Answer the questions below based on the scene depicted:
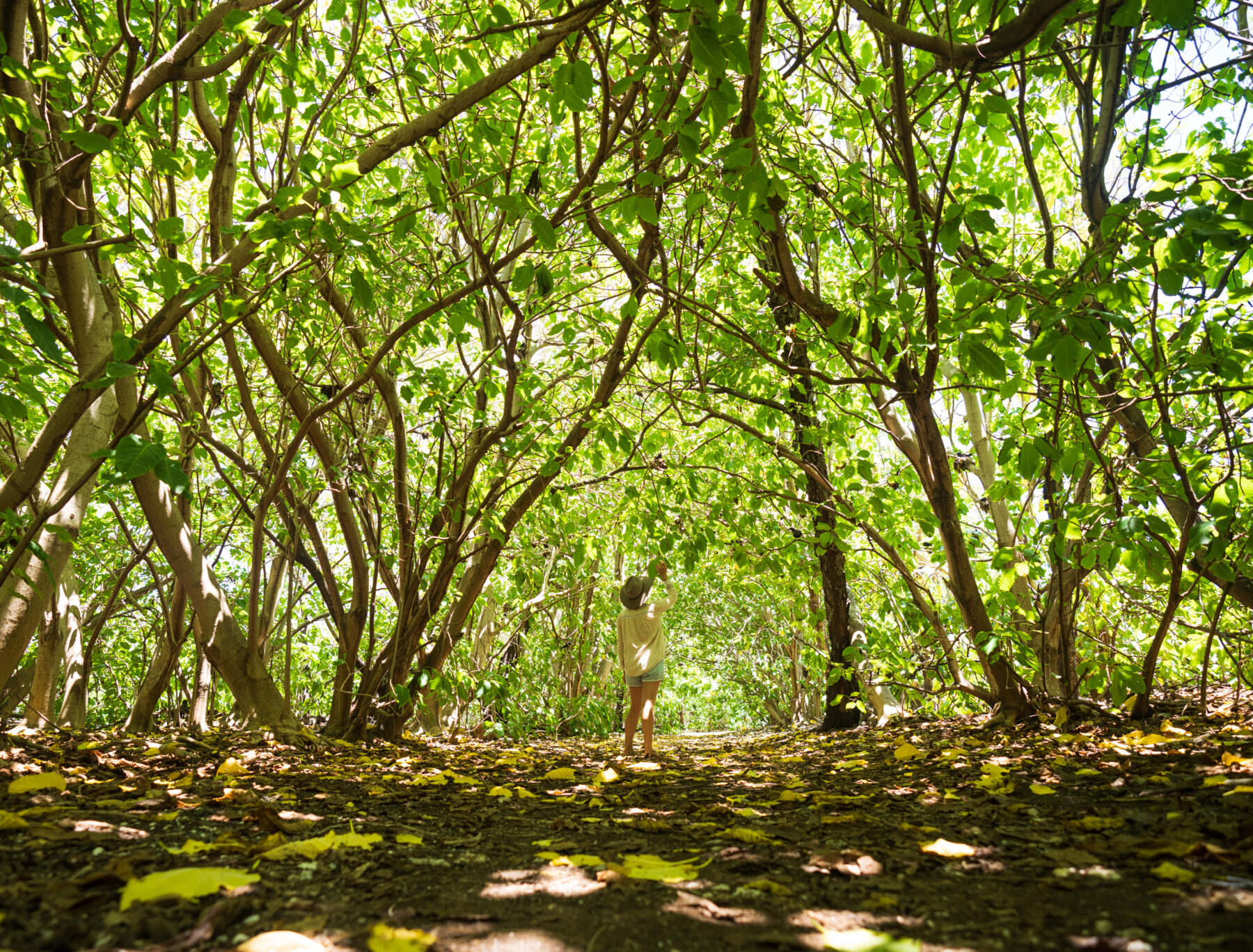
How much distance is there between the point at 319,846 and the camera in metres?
1.93

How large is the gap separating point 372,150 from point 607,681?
1101cm

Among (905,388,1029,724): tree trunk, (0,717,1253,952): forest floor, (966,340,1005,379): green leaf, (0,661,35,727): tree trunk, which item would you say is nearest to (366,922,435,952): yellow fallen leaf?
(0,717,1253,952): forest floor

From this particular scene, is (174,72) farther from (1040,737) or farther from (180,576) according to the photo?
(1040,737)

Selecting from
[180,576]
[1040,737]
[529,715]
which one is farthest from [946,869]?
[529,715]

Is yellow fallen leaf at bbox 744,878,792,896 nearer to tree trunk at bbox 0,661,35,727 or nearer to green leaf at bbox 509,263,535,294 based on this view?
green leaf at bbox 509,263,535,294

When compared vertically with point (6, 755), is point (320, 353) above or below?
above

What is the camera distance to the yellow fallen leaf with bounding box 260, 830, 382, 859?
6.10ft

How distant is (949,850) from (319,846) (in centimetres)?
162

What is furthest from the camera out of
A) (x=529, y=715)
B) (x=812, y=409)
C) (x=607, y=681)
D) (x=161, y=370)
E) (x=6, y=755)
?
(x=607, y=681)

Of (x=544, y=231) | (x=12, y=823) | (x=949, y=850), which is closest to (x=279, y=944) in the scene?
(x=12, y=823)

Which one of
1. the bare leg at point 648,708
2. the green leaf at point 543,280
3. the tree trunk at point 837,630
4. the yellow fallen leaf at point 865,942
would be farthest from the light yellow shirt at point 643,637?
the yellow fallen leaf at point 865,942

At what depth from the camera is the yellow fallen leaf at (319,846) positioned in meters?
1.86

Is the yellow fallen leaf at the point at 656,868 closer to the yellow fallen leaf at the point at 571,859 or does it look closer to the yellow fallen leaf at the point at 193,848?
the yellow fallen leaf at the point at 571,859

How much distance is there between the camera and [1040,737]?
3.87 m
